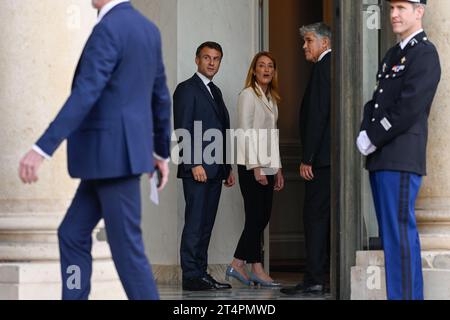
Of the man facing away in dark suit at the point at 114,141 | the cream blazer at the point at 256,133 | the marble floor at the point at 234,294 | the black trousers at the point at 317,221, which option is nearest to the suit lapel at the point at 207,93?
the cream blazer at the point at 256,133

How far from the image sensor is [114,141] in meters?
5.85

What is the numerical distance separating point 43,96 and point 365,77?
6.64ft

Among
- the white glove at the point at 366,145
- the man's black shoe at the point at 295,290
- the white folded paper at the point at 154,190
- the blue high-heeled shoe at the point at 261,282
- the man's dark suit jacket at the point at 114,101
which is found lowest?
the blue high-heeled shoe at the point at 261,282

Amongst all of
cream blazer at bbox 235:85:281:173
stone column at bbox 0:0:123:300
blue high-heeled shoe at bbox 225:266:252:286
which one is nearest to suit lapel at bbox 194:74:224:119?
cream blazer at bbox 235:85:281:173

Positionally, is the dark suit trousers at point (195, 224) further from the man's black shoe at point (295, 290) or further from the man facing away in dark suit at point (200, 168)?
the man's black shoe at point (295, 290)

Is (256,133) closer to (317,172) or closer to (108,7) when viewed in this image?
(317,172)

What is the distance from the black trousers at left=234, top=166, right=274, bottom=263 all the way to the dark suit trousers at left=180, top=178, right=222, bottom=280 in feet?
0.96

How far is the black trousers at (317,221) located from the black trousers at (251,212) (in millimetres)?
863

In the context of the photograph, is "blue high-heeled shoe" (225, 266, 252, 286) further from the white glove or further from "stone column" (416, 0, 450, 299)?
the white glove

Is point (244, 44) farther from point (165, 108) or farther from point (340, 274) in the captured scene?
point (165, 108)

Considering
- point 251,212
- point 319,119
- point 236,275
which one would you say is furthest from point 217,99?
point 236,275

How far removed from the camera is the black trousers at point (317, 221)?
895 centimetres

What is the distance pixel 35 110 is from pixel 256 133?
297cm

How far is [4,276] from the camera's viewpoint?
713 cm
